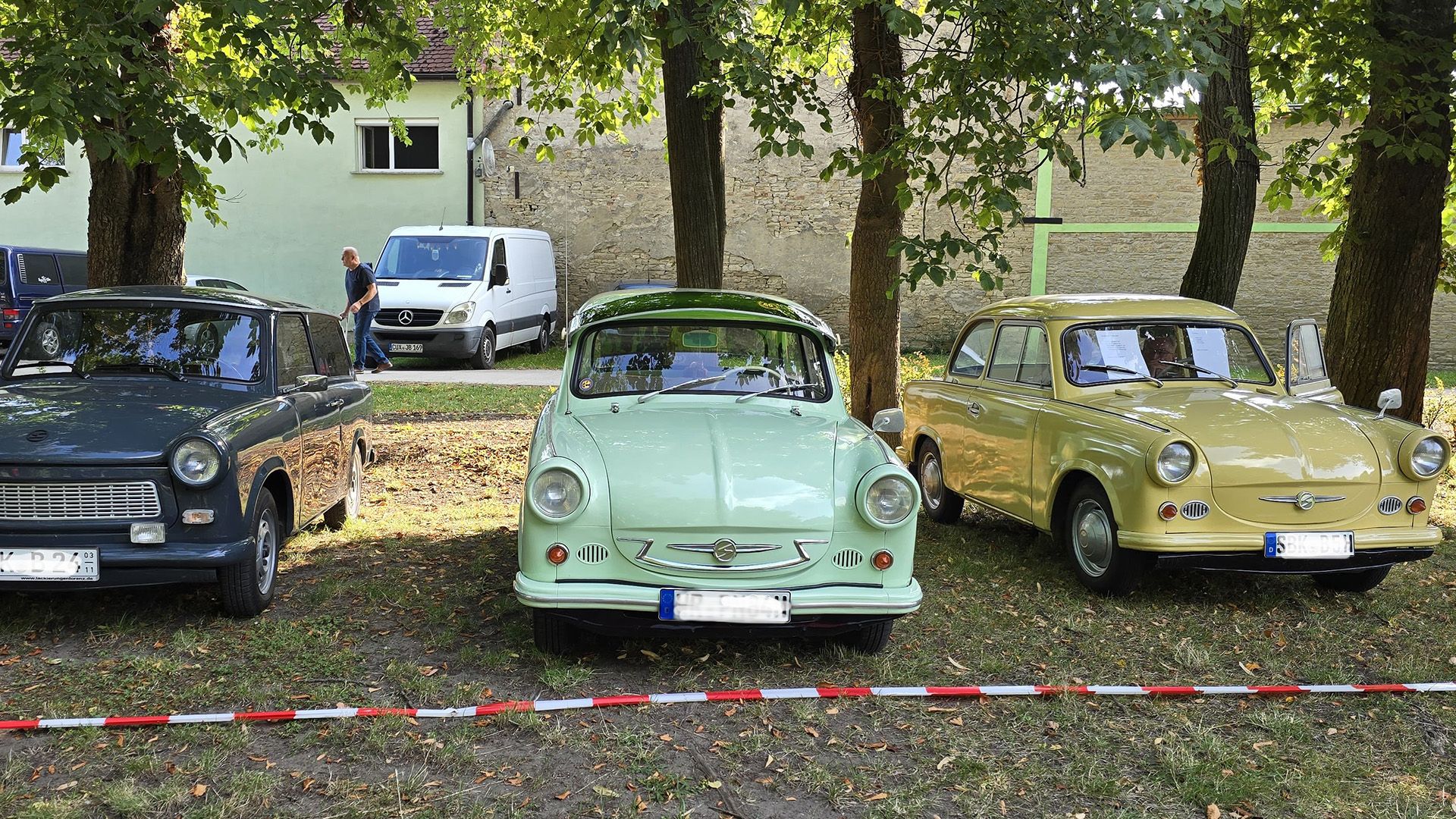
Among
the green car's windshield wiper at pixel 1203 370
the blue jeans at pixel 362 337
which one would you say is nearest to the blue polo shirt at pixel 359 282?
the blue jeans at pixel 362 337

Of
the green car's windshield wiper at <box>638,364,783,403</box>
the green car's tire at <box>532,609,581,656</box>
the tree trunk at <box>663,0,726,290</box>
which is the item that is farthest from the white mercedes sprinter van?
the green car's tire at <box>532,609,581,656</box>

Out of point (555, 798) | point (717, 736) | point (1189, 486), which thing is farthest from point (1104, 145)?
point (555, 798)

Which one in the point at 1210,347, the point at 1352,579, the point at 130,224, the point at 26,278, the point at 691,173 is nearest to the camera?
Result: the point at 1352,579

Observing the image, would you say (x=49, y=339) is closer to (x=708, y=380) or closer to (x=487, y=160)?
(x=708, y=380)

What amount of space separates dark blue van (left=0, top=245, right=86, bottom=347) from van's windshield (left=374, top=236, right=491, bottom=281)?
213 inches

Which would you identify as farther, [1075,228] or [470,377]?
[1075,228]

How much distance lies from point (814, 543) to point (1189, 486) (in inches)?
90.3

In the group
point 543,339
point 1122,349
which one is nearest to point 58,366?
point 1122,349

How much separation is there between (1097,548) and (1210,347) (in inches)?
65.2

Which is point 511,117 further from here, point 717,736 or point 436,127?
point 717,736

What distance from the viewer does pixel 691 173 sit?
31.2 ft

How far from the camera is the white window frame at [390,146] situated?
74.7ft

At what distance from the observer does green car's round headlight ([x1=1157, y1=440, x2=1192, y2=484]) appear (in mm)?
5867

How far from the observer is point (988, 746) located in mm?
4312
